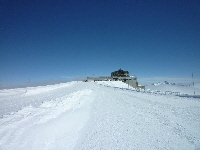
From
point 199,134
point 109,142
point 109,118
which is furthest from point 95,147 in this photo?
point 199,134

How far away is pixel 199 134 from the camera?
3.46 meters

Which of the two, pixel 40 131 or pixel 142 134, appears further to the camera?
pixel 40 131

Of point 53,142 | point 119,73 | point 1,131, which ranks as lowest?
point 53,142

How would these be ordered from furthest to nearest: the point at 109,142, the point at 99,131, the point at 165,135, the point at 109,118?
the point at 109,118
the point at 99,131
the point at 165,135
the point at 109,142

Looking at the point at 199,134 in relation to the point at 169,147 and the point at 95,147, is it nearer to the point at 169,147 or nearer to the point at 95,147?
the point at 169,147

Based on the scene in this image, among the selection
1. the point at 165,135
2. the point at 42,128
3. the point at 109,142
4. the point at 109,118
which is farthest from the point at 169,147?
the point at 42,128

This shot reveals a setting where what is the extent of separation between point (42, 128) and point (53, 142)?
0.97 m

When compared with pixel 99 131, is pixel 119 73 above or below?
above

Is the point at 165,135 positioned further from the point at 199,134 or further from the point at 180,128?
the point at 199,134

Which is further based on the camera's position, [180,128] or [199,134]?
[180,128]

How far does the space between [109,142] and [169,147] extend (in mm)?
1637

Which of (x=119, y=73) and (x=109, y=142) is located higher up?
(x=119, y=73)

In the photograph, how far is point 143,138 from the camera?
10.8ft

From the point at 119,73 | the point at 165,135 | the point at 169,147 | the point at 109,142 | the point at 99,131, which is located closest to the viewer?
the point at 169,147
